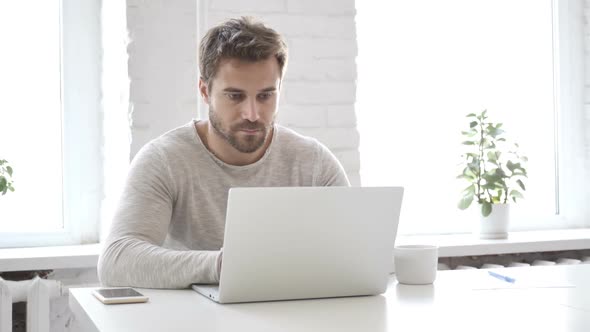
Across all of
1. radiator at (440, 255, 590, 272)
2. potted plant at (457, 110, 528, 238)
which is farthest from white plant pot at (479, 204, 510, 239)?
radiator at (440, 255, 590, 272)

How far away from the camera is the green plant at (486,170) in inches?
119

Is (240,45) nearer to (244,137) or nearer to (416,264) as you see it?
(244,137)

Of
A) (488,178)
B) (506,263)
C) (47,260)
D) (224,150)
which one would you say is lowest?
(506,263)

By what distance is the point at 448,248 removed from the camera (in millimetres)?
2820

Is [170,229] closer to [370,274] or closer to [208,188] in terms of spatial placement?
[208,188]

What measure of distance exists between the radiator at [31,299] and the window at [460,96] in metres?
1.30

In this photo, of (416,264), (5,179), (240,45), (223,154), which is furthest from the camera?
(5,179)

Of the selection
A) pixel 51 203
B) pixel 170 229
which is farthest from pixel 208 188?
pixel 51 203

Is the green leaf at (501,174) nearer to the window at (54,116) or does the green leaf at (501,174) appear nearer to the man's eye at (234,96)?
the man's eye at (234,96)

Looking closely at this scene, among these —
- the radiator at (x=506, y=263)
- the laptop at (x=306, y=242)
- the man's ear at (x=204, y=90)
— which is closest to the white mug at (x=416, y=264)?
the laptop at (x=306, y=242)

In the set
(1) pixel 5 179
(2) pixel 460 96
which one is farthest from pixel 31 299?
(2) pixel 460 96

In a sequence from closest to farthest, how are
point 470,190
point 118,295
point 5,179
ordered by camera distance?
point 118,295
point 5,179
point 470,190

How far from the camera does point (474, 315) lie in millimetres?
1342

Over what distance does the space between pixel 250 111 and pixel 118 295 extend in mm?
778
